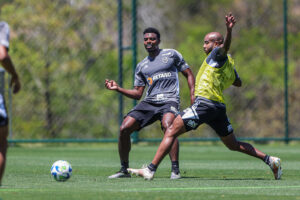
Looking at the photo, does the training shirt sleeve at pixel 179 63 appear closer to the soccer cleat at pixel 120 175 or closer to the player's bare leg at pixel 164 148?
the player's bare leg at pixel 164 148

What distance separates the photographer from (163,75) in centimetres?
1082

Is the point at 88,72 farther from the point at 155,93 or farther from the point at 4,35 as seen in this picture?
the point at 4,35

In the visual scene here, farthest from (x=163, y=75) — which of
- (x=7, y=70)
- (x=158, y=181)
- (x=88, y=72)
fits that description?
(x=88, y=72)

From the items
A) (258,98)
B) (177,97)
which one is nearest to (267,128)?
(258,98)

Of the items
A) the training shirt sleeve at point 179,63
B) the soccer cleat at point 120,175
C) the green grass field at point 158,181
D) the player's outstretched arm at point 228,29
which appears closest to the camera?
the green grass field at point 158,181

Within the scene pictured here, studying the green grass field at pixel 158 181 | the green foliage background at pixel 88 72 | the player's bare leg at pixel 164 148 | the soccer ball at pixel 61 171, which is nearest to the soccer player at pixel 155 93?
the green grass field at pixel 158 181

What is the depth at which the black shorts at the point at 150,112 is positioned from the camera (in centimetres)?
1068

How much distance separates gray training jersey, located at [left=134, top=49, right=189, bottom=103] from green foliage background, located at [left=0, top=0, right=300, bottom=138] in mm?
9023

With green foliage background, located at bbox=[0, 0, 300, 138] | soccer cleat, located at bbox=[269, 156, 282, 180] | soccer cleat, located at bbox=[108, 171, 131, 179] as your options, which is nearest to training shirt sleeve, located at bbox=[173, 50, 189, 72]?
soccer cleat, located at bbox=[108, 171, 131, 179]

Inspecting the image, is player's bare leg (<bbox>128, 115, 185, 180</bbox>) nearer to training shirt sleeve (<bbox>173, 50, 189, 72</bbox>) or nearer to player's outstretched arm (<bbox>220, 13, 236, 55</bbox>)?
player's outstretched arm (<bbox>220, 13, 236, 55</bbox>)

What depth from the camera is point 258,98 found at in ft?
71.7

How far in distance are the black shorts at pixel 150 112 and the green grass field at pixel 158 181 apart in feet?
2.78

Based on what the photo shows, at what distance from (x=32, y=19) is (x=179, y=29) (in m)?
10.4

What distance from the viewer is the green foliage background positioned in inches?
817
